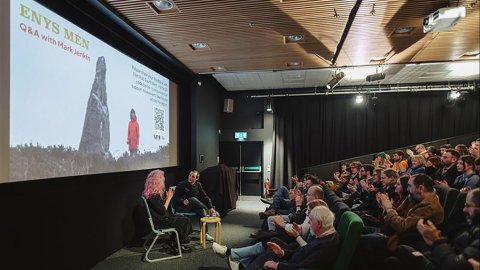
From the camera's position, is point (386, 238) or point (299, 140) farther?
point (299, 140)

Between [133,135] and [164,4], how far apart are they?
1990mm

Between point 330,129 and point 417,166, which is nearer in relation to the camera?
point 417,166

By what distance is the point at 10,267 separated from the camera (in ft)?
7.82

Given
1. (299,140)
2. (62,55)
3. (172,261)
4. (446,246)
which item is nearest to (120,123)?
(62,55)

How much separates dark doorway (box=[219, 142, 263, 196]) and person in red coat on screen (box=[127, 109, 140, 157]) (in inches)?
184

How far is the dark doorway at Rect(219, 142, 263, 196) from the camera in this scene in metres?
8.77

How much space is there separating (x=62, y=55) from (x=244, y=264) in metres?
2.82

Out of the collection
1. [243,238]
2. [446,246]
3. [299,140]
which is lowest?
[243,238]

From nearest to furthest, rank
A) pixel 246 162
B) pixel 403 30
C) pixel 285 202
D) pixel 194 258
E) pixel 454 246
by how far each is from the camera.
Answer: pixel 454 246, pixel 403 30, pixel 194 258, pixel 285 202, pixel 246 162

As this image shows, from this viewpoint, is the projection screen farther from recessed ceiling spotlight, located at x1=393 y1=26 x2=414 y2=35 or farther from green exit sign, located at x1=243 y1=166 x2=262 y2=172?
green exit sign, located at x1=243 y1=166 x2=262 y2=172

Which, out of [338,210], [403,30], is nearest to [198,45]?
[403,30]

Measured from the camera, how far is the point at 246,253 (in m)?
2.92

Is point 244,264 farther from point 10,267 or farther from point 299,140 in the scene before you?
point 299,140

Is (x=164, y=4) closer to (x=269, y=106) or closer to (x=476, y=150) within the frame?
(x=476, y=150)
